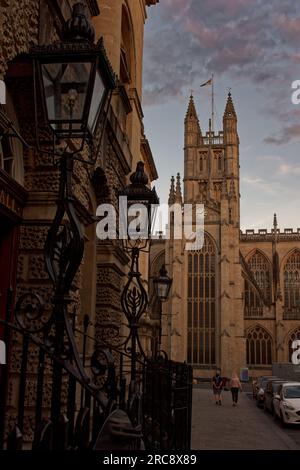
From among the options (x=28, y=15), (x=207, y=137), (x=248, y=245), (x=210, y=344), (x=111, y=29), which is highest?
(x=207, y=137)

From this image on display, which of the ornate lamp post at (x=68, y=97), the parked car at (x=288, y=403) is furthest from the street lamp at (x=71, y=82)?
the parked car at (x=288, y=403)

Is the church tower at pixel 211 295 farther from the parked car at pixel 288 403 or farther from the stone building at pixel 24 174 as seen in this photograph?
the stone building at pixel 24 174

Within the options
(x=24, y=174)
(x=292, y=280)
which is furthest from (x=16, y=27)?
(x=292, y=280)

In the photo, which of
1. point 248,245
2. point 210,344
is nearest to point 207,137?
point 248,245

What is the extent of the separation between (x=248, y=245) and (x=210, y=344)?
1644cm

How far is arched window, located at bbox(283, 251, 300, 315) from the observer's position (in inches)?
2309

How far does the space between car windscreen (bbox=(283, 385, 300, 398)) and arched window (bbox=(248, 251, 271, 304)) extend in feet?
140

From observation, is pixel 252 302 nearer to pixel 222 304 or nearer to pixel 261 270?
pixel 261 270

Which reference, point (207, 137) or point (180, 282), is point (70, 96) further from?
point (207, 137)

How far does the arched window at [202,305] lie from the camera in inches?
1934

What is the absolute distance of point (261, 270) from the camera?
60.7 m

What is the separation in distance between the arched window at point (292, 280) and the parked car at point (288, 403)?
41565mm

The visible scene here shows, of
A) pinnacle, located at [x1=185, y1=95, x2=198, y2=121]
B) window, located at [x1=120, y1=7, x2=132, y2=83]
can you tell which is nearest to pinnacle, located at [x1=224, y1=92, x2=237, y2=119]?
pinnacle, located at [x1=185, y1=95, x2=198, y2=121]
